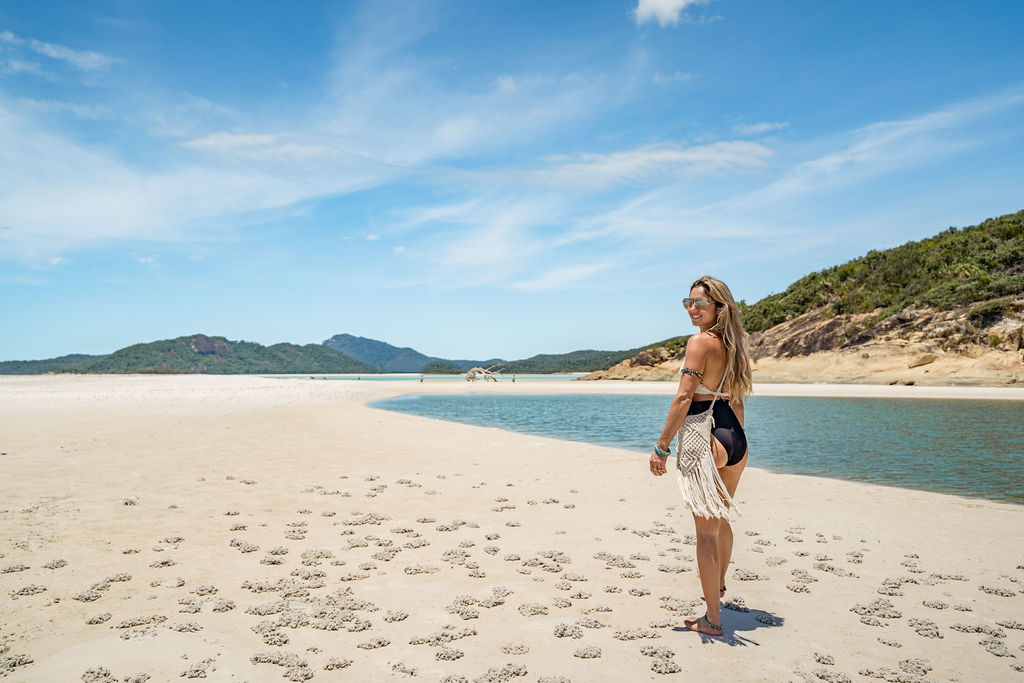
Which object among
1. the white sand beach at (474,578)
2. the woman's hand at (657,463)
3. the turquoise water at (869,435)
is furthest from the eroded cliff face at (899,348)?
the woman's hand at (657,463)

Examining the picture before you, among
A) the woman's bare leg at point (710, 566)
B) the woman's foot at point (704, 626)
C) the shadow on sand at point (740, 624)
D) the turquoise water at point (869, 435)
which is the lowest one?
the turquoise water at point (869, 435)

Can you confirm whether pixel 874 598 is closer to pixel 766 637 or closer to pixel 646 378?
pixel 766 637

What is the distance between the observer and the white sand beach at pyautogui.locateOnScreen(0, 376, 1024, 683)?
4.08 m

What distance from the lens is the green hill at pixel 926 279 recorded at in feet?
153

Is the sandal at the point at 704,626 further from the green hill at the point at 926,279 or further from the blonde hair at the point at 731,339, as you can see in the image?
the green hill at the point at 926,279

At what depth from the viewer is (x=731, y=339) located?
4.51 meters

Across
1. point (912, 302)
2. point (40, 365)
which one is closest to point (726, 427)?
point (912, 302)

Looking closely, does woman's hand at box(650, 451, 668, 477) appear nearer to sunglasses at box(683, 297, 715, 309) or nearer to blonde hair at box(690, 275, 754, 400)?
blonde hair at box(690, 275, 754, 400)

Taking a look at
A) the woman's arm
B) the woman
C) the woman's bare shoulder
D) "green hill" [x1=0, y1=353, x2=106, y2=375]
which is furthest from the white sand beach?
"green hill" [x1=0, y1=353, x2=106, y2=375]

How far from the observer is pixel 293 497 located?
927 cm

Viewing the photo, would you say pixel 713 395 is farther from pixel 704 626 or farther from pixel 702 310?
pixel 704 626

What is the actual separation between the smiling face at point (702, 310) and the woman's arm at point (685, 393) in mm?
204

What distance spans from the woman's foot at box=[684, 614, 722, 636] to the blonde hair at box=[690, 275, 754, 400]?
6.12 ft

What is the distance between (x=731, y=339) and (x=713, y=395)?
480mm
